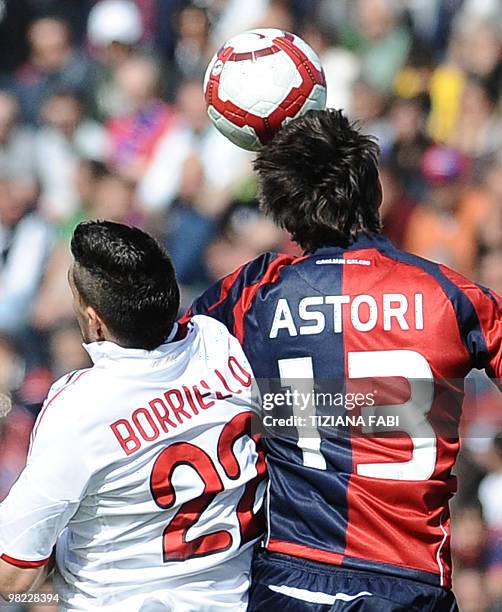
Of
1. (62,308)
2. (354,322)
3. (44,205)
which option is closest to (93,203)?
(44,205)

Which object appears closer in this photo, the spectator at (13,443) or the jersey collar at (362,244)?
the jersey collar at (362,244)

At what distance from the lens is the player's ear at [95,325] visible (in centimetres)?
283

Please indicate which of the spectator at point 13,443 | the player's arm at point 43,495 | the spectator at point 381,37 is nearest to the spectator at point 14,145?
the spectator at point 13,443

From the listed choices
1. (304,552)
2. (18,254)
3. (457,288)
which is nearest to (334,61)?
(18,254)

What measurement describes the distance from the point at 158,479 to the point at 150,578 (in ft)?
0.84

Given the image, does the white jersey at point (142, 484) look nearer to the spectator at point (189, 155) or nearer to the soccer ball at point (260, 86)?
the soccer ball at point (260, 86)

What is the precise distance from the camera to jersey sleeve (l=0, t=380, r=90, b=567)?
271 cm

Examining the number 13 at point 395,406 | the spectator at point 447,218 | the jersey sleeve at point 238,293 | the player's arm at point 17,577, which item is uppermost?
the jersey sleeve at point 238,293

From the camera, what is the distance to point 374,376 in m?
3.11

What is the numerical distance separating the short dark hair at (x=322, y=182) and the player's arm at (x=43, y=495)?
863 millimetres

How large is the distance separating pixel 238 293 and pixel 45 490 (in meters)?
0.85

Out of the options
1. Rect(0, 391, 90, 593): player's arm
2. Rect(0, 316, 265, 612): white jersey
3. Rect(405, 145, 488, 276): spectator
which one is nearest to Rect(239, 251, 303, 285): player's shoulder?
Rect(0, 316, 265, 612): white jersey

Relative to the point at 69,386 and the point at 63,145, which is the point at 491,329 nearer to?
the point at 69,386

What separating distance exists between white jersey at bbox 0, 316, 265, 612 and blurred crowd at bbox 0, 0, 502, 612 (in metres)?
3.98
